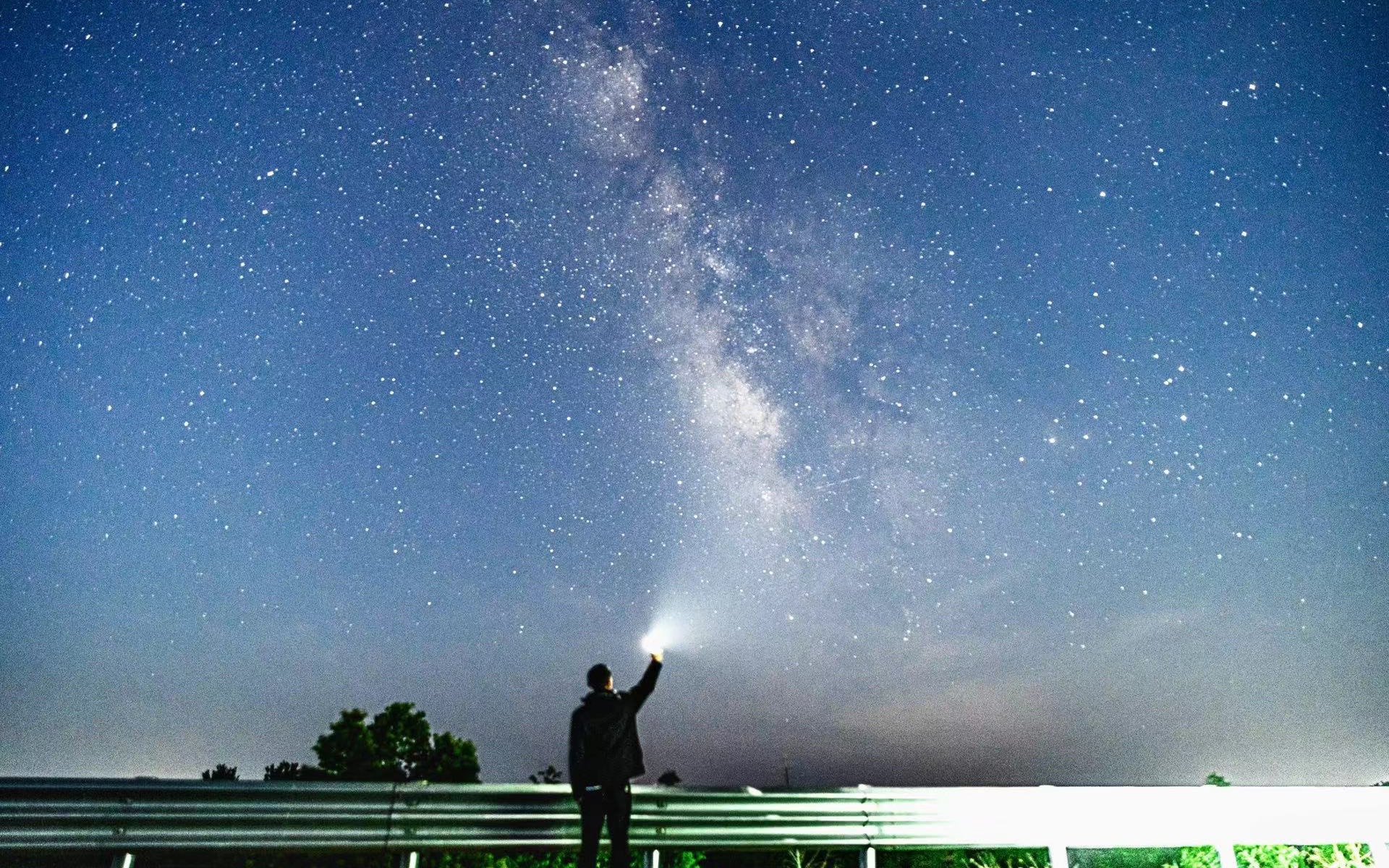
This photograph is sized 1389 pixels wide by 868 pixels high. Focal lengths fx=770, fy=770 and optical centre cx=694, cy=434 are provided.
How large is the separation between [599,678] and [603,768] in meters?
0.72

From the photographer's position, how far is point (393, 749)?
5512 centimetres

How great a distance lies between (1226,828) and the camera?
6.34 metres

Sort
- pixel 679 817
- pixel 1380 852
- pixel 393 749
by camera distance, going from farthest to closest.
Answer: pixel 393 749
pixel 1380 852
pixel 679 817

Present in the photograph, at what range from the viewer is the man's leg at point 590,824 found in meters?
5.46

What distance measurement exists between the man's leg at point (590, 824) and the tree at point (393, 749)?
177 ft

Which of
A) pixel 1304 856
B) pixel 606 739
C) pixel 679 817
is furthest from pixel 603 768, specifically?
pixel 1304 856

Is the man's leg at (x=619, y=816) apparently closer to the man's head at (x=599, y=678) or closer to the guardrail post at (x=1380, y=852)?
the man's head at (x=599, y=678)

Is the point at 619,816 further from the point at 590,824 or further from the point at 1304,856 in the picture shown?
the point at 1304,856

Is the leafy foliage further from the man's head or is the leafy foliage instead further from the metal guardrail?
the man's head

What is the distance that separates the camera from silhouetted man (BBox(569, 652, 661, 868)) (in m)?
5.49

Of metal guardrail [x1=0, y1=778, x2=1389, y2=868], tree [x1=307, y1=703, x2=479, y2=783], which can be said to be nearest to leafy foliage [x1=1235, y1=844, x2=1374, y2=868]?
metal guardrail [x1=0, y1=778, x2=1389, y2=868]

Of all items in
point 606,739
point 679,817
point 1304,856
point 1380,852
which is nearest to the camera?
point 606,739

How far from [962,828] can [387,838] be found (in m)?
4.44

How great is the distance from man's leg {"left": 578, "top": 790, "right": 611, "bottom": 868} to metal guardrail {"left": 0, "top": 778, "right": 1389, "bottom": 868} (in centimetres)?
27
